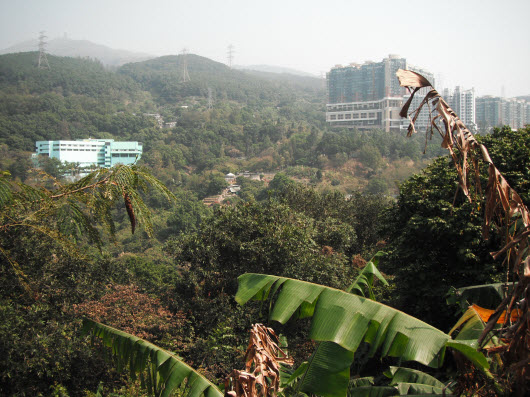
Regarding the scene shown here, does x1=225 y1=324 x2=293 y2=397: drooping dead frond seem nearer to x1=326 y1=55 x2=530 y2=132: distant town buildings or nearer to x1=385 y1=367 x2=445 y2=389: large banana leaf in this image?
x1=385 y1=367 x2=445 y2=389: large banana leaf

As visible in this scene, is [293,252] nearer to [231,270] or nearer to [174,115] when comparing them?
[231,270]

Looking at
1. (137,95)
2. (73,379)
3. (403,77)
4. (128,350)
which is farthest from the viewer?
(137,95)

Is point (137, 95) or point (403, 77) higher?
point (137, 95)

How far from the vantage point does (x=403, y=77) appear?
2416 millimetres

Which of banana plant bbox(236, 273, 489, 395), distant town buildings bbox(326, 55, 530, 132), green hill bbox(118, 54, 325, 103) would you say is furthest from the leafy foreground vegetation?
green hill bbox(118, 54, 325, 103)

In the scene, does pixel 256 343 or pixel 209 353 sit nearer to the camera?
pixel 256 343

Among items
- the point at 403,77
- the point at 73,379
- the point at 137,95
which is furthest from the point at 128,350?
the point at 137,95

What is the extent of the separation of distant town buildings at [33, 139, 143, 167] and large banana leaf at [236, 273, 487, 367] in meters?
75.4

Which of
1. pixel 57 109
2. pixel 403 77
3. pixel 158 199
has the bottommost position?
pixel 158 199

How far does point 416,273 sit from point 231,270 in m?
5.39

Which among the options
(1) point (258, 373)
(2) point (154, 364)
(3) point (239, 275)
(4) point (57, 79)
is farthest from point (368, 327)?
(4) point (57, 79)

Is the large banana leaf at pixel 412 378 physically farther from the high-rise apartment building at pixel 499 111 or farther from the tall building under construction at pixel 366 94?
the high-rise apartment building at pixel 499 111

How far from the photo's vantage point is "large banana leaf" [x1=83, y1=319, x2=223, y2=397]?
10.9 feet

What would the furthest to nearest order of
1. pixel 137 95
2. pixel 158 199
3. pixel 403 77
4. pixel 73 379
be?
pixel 137 95
pixel 158 199
pixel 73 379
pixel 403 77
